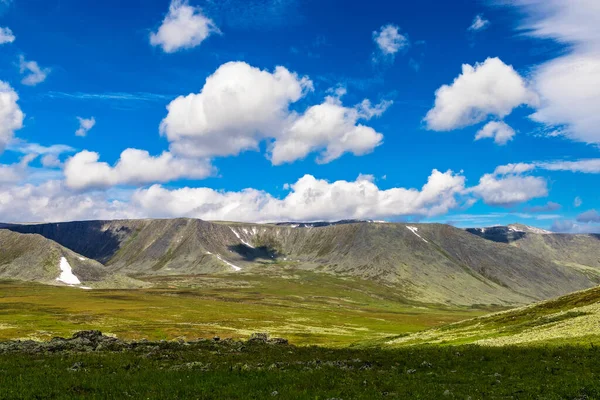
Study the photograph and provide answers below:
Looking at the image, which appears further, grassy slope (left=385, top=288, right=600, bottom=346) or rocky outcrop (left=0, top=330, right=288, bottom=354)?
grassy slope (left=385, top=288, right=600, bottom=346)

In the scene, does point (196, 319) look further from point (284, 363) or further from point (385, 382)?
point (385, 382)

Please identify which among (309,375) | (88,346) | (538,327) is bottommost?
(88,346)

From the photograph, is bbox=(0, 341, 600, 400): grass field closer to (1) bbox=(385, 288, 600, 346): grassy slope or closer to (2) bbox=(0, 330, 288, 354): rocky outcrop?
(2) bbox=(0, 330, 288, 354): rocky outcrop

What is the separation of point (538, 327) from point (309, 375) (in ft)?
166

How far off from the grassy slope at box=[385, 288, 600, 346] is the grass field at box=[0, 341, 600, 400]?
37.7 feet

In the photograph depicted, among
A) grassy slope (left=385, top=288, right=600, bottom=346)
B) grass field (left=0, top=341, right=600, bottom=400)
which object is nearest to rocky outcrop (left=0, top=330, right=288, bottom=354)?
grass field (left=0, top=341, right=600, bottom=400)

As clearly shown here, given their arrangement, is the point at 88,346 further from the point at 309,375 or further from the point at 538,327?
the point at 538,327

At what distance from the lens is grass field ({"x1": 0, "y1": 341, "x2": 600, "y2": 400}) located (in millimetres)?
25359

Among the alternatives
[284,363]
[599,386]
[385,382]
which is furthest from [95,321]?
[599,386]

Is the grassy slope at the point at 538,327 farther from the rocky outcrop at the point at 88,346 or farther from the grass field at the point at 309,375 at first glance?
the rocky outcrop at the point at 88,346

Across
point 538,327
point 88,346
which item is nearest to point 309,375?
point 88,346

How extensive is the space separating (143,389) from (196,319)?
15503 cm

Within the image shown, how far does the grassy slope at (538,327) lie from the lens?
53.8m

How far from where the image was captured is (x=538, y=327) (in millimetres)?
67000
